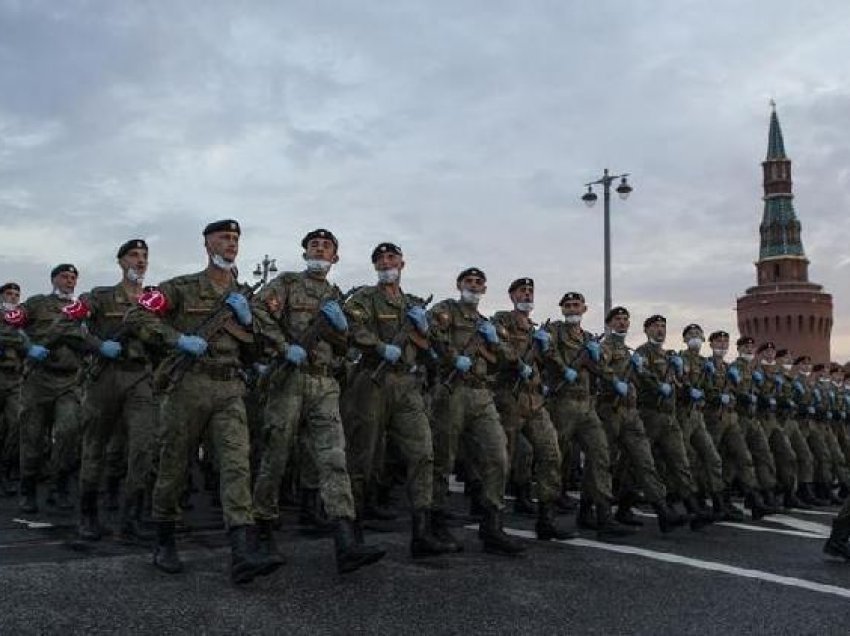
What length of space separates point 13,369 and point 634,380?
7680mm

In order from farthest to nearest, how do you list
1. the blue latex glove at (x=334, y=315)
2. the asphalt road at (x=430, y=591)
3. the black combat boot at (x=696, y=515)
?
the black combat boot at (x=696, y=515) < the blue latex glove at (x=334, y=315) < the asphalt road at (x=430, y=591)

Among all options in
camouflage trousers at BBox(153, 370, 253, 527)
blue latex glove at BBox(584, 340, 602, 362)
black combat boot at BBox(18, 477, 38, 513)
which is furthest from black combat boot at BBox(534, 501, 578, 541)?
black combat boot at BBox(18, 477, 38, 513)

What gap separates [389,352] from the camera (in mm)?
6637

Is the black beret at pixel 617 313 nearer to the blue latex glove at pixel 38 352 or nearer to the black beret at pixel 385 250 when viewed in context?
the black beret at pixel 385 250

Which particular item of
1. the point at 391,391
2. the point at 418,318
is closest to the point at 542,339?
the point at 418,318

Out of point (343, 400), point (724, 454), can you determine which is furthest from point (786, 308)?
point (343, 400)

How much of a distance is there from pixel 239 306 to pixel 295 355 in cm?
50

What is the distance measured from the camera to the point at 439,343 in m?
7.47

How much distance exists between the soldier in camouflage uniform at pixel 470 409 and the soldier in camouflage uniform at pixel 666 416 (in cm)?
241

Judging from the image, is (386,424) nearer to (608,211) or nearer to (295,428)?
(295,428)

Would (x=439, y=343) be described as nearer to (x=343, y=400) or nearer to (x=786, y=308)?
(x=343, y=400)

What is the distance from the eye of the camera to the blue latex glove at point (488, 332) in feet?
25.5

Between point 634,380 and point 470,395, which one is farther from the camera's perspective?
point 634,380

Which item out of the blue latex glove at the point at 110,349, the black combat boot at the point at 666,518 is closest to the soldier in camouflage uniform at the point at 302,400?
the blue latex glove at the point at 110,349
